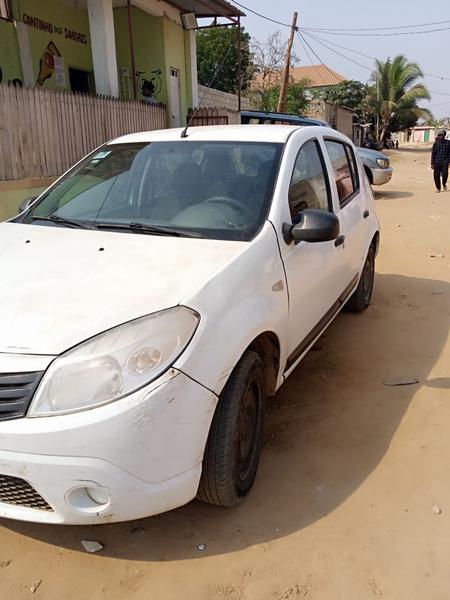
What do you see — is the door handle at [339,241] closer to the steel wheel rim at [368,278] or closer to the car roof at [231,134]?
the car roof at [231,134]

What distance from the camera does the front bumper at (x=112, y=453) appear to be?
1.79 metres

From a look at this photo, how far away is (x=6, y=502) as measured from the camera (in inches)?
78.0

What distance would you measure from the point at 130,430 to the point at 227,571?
766 mm

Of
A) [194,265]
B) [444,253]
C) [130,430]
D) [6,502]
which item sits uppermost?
[194,265]

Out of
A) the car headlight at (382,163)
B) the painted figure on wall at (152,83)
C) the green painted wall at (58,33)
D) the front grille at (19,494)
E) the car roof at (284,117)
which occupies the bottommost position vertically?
the car headlight at (382,163)

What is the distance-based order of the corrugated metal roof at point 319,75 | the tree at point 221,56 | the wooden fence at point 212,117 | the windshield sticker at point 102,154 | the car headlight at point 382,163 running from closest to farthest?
1. the windshield sticker at point 102,154
2. the wooden fence at point 212,117
3. the car headlight at point 382,163
4. the tree at point 221,56
5. the corrugated metal roof at point 319,75

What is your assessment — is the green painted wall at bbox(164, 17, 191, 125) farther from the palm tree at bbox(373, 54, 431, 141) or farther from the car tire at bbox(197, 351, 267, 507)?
the palm tree at bbox(373, 54, 431, 141)

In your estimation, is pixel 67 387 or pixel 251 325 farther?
pixel 251 325

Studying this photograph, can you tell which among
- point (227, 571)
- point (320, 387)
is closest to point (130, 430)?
point (227, 571)

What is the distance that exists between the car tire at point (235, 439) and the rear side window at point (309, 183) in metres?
1.00

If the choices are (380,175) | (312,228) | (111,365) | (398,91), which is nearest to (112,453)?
(111,365)

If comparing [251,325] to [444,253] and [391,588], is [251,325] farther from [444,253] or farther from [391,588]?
[444,253]

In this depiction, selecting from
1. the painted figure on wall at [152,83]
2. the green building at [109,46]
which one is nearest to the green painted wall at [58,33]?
the green building at [109,46]

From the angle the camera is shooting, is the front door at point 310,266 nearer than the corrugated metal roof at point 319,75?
Yes
